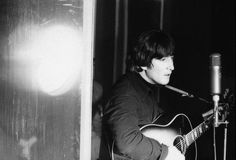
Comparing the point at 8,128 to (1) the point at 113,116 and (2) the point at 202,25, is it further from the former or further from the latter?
(2) the point at 202,25

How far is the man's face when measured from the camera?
71.6 inches

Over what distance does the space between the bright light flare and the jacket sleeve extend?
0.44 m

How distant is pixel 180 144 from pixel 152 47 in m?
0.65

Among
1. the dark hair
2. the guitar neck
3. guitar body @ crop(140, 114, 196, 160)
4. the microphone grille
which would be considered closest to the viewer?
the microphone grille

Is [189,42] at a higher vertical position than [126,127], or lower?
higher

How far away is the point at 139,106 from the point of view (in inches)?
66.3

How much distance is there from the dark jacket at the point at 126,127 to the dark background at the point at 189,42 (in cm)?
66

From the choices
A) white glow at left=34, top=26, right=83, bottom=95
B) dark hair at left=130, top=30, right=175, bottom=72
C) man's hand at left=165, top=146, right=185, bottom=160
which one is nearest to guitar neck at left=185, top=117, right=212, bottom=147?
man's hand at left=165, top=146, right=185, bottom=160

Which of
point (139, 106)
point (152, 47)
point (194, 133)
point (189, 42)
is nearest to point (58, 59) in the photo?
point (139, 106)

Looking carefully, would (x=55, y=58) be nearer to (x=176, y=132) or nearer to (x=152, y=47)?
(x=152, y=47)

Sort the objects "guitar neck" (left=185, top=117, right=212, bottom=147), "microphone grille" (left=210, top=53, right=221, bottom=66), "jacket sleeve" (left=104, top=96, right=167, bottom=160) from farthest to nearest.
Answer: "guitar neck" (left=185, top=117, right=212, bottom=147) < "microphone grille" (left=210, top=53, right=221, bottom=66) < "jacket sleeve" (left=104, top=96, right=167, bottom=160)

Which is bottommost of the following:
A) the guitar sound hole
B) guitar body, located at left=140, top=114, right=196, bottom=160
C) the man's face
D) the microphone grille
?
the guitar sound hole

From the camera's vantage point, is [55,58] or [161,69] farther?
[161,69]

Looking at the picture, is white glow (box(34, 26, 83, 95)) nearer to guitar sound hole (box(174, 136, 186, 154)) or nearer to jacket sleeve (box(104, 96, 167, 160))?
jacket sleeve (box(104, 96, 167, 160))
